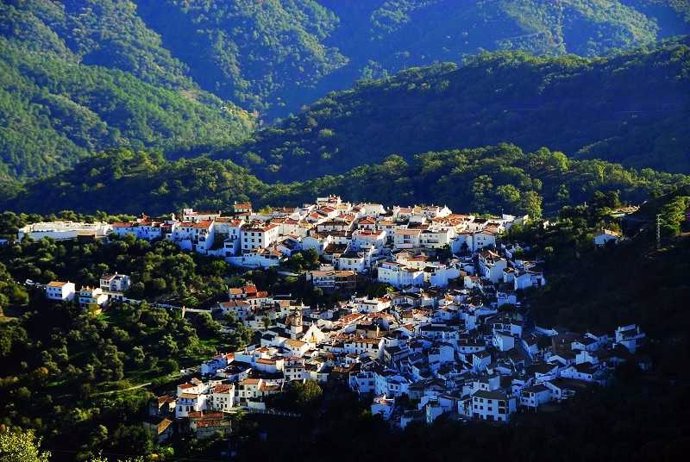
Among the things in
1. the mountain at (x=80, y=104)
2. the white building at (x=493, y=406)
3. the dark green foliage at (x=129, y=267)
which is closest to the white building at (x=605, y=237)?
the white building at (x=493, y=406)

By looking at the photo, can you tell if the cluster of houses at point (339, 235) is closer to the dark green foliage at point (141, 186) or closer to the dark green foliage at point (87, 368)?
the dark green foliage at point (87, 368)

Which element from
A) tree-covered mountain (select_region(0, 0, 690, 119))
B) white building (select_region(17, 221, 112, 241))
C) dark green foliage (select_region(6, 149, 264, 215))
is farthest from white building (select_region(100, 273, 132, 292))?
tree-covered mountain (select_region(0, 0, 690, 119))

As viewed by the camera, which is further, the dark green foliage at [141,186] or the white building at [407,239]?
the dark green foliage at [141,186]

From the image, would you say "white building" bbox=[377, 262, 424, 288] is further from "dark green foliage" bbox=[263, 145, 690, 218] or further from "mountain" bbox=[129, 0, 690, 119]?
"mountain" bbox=[129, 0, 690, 119]

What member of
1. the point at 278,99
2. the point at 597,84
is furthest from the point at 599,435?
the point at 278,99

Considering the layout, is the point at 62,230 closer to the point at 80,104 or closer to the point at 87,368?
the point at 87,368

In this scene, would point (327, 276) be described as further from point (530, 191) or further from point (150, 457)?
point (530, 191)
